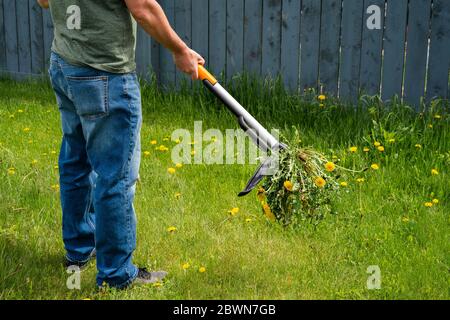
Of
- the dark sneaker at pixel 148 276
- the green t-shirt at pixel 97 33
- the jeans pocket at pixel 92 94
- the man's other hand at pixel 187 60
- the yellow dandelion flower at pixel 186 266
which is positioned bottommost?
the dark sneaker at pixel 148 276

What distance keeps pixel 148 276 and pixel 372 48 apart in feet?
9.75

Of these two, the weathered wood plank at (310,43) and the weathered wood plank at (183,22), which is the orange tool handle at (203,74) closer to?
the weathered wood plank at (310,43)

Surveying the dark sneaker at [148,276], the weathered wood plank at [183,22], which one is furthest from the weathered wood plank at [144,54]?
the dark sneaker at [148,276]

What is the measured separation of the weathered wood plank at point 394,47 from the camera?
207 inches

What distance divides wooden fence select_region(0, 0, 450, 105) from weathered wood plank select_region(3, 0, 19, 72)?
6.36ft

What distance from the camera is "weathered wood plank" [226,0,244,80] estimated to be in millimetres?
6059

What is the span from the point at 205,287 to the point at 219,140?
2.10 m

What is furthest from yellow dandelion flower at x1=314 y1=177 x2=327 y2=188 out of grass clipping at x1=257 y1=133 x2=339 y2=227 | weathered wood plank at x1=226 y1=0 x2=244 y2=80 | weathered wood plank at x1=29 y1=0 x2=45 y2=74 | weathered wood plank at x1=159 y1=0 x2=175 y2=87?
weathered wood plank at x1=29 y1=0 x2=45 y2=74

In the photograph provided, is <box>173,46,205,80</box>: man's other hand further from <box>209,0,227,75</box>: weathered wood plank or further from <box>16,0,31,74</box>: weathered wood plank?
<box>16,0,31,74</box>: weathered wood plank

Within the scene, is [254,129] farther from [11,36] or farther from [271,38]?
[11,36]

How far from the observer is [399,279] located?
10.5 ft

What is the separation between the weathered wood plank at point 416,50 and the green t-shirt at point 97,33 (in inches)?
116

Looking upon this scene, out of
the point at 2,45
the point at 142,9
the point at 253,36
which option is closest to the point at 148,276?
the point at 142,9
